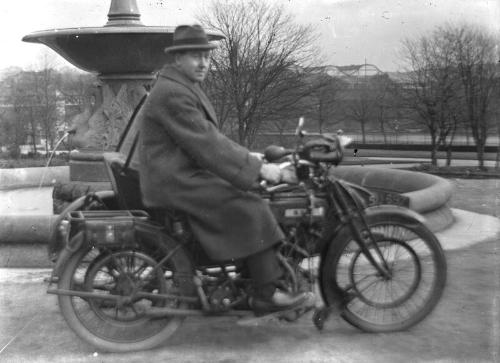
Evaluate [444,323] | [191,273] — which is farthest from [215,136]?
[444,323]

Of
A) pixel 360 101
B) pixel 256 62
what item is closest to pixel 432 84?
pixel 360 101

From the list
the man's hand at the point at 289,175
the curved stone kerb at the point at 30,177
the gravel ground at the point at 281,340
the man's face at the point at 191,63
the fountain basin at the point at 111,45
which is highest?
the fountain basin at the point at 111,45

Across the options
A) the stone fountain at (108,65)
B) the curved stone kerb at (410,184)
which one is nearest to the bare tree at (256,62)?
the curved stone kerb at (410,184)

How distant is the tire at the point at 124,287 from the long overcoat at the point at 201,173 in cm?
32

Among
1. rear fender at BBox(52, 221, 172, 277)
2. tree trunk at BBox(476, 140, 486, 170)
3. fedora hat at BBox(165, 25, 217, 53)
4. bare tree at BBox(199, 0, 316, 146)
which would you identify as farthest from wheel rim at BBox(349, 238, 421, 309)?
tree trunk at BBox(476, 140, 486, 170)

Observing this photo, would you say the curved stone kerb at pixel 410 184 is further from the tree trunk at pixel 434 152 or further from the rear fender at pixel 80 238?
the tree trunk at pixel 434 152

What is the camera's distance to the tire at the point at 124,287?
372 centimetres

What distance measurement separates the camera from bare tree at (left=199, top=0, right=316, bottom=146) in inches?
A: 564

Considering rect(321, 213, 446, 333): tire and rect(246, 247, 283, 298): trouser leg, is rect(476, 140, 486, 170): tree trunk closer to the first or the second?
rect(321, 213, 446, 333): tire

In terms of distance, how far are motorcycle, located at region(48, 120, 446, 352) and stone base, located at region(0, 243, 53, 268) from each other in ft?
6.07

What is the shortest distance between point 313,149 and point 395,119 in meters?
30.2

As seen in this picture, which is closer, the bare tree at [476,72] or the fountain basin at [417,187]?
the fountain basin at [417,187]

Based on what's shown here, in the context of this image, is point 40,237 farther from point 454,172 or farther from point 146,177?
point 454,172

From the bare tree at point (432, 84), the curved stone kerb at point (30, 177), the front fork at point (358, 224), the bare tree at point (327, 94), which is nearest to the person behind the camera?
the front fork at point (358, 224)
